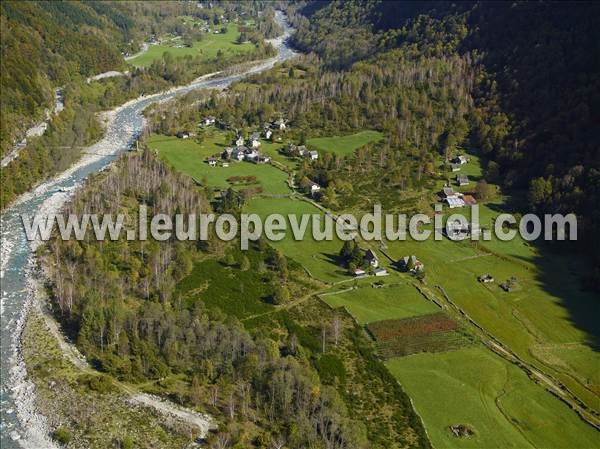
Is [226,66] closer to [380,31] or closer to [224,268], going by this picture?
[380,31]

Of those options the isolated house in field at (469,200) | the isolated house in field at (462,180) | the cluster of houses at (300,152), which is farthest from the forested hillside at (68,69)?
the isolated house in field at (469,200)

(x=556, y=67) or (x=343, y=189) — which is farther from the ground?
(x=556, y=67)

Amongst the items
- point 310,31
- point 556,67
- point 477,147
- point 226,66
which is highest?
point 310,31

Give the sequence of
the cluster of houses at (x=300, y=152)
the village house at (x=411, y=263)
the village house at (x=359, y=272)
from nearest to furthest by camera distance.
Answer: the village house at (x=359, y=272) < the village house at (x=411, y=263) < the cluster of houses at (x=300, y=152)

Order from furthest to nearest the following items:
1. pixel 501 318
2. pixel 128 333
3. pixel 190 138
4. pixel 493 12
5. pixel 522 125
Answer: pixel 493 12 → pixel 190 138 → pixel 522 125 → pixel 501 318 → pixel 128 333

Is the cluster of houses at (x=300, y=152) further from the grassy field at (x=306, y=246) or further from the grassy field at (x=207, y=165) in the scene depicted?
the grassy field at (x=306, y=246)

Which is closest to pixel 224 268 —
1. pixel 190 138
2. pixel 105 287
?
pixel 105 287

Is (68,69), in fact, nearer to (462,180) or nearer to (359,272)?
(462,180)
